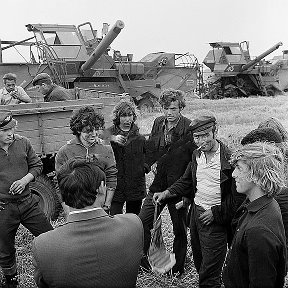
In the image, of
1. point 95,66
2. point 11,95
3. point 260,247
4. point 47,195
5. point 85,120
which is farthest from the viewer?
point 95,66

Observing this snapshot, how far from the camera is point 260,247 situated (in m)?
2.21

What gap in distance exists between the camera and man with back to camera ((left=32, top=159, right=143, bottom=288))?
1.92 m

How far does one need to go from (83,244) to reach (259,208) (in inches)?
37.1

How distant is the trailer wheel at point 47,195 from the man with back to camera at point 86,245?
10.4 feet

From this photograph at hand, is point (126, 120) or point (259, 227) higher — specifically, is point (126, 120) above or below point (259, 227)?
above

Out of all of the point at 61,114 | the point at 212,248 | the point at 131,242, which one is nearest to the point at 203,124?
the point at 212,248

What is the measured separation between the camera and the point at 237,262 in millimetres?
2412

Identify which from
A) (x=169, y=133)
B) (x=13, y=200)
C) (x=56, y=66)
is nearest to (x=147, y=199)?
(x=169, y=133)

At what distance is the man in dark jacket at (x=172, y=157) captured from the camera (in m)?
3.93

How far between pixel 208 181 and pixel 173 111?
0.91 meters

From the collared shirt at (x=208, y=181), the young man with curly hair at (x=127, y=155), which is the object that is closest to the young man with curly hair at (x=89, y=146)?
the young man with curly hair at (x=127, y=155)

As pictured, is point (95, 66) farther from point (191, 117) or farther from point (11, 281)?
point (11, 281)

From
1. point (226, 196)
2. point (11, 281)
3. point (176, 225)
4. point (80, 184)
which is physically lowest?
point (11, 281)

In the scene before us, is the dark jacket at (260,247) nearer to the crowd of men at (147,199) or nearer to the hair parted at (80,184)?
the crowd of men at (147,199)
